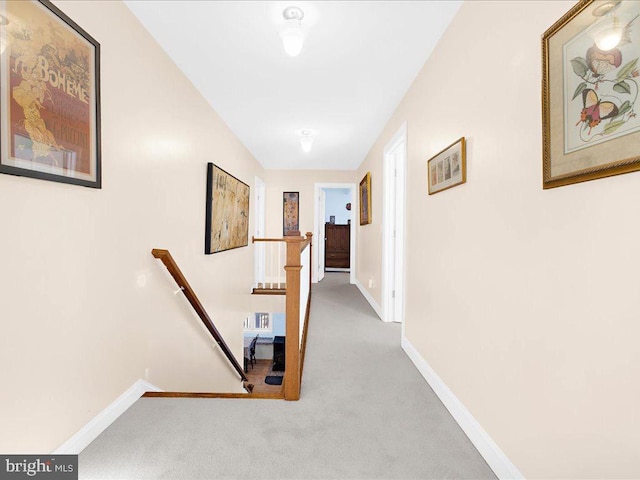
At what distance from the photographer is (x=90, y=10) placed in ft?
5.07

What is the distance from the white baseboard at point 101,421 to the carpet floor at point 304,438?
34mm

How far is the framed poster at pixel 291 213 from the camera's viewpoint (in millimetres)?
6738

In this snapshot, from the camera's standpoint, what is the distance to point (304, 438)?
1.63 m

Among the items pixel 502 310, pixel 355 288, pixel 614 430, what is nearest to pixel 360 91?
pixel 502 310

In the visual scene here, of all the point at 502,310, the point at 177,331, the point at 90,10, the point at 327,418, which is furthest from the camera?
the point at 177,331

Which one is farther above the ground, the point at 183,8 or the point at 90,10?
the point at 183,8

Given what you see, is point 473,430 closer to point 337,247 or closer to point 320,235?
point 320,235

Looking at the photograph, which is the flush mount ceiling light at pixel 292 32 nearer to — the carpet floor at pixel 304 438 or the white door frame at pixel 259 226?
the carpet floor at pixel 304 438

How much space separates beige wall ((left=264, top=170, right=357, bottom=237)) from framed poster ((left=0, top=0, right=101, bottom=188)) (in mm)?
5208

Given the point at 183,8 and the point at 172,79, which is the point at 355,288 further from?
the point at 183,8

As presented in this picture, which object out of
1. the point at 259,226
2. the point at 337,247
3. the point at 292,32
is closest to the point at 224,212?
the point at 292,32

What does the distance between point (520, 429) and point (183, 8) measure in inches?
108

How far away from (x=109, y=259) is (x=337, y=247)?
7524 mm

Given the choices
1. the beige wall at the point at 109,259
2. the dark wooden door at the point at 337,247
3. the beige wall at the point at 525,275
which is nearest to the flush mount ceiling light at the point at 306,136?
the beige wall at the point at 109,259
